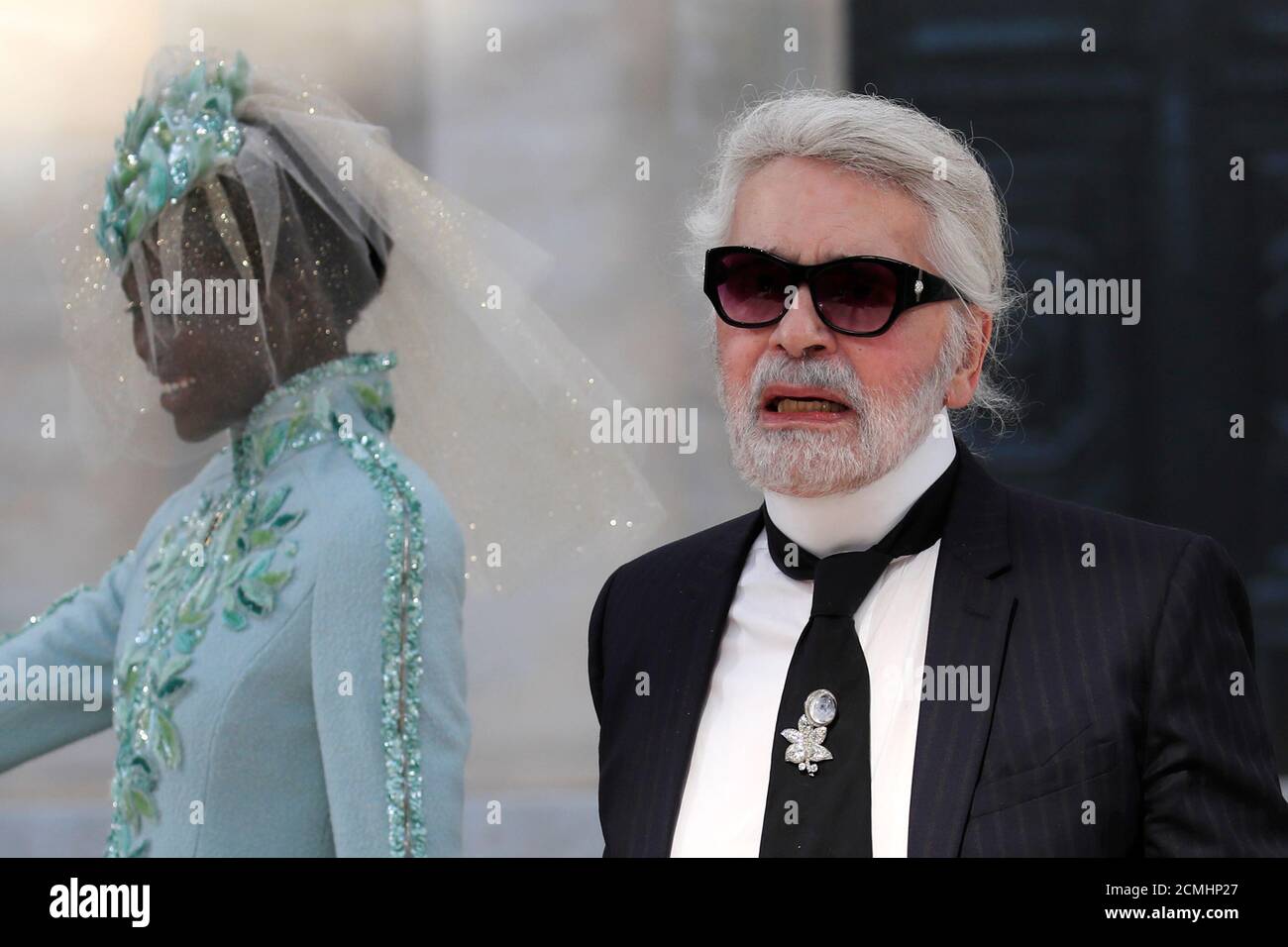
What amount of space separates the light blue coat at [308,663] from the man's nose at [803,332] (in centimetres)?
56

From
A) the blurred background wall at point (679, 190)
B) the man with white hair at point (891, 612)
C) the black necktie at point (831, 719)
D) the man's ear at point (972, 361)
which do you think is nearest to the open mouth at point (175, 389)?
the man with white hair at point (891, 612)

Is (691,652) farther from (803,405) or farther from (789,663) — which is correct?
(803,405)

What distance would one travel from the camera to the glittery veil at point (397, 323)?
2.46 metres

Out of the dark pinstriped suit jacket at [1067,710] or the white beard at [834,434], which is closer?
the dark pinstriped suit jacket at [1067,710]

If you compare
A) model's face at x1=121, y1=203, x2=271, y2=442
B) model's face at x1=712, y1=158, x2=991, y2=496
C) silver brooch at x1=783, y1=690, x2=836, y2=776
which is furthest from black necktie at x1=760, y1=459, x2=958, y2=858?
model's face at x1=121, y1=203, x2=271, y2=442

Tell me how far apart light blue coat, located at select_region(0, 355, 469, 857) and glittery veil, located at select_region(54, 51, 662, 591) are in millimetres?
179

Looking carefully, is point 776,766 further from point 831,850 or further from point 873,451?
point 873,451

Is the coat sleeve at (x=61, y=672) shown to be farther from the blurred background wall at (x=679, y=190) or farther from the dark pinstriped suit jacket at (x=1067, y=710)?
the blurred background wall at (x=679, y=190)

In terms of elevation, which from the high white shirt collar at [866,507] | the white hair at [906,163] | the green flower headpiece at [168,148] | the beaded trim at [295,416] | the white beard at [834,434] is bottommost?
the high white shirt collar at [866,507]

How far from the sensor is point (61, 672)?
2.64 m

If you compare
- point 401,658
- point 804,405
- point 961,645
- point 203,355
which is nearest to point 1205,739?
point 961,645
